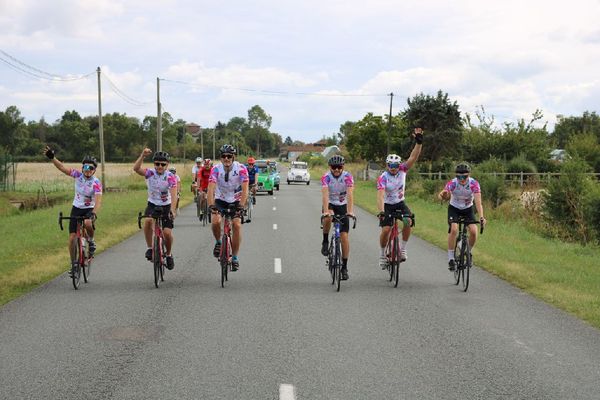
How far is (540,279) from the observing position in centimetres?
1100

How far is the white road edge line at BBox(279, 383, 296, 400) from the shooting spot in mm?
5020

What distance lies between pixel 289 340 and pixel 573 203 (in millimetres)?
14472

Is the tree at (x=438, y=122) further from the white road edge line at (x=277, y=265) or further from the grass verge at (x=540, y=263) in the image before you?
the white road edge line at (x=277, y=265)

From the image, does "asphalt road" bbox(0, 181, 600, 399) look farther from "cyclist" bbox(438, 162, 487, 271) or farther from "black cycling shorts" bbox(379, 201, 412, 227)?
"black cycling shorts" bbox(379, 201, 412, 227)

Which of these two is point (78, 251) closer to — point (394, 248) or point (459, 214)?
point (394, 248)

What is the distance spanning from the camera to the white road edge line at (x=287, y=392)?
502cm

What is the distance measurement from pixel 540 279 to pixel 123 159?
108 metres

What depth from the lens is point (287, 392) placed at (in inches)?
202

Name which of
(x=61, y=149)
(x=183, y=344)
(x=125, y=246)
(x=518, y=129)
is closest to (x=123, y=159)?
(x=61, y=149)

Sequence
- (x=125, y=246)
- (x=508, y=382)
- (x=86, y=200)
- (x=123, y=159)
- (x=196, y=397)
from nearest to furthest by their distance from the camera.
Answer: (x=196, y=397), (x=508, y=382), (x=86, y=200), (x=125, y=246), (x=123, y=159)

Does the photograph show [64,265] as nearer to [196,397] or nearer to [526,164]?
[196,397]

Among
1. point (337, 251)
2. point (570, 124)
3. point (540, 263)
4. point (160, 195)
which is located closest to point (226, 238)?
point (160, 195)

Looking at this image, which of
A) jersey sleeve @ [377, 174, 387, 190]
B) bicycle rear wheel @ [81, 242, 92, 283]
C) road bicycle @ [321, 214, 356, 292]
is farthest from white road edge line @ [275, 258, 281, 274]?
bicycle rear wheel @ [81, 242, 92, 283]

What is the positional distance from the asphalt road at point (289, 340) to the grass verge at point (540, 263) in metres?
0.39
